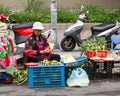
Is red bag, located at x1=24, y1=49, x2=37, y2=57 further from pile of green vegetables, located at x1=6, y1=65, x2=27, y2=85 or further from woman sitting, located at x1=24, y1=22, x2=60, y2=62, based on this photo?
pile of green vegetables, located at x1=6, y1=65, x2=27, y2=85

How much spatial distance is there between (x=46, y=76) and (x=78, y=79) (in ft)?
2.02

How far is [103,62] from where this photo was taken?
9383mm

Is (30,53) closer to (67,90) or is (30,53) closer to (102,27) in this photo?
(67,90)

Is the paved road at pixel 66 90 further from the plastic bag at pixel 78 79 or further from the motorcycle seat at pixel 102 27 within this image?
the motorcycle seat at pixel 102 27

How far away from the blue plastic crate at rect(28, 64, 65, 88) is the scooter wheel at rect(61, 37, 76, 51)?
4.35 metres

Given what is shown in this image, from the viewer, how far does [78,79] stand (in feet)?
28.7

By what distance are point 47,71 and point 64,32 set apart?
4706 millimetres

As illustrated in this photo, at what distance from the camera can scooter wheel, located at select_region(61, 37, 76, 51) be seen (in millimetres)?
12992

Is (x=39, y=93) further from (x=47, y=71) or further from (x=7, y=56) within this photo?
(x=7, y=56)

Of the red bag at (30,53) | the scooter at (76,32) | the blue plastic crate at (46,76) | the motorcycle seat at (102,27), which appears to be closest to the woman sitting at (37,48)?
the red bag at (30,53)

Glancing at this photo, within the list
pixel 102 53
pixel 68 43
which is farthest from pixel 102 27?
pixel 102 53

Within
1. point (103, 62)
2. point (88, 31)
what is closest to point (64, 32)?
point (88, 31)

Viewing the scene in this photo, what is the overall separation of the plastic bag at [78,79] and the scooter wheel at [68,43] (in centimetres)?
416

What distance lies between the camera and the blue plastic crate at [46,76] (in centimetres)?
859
